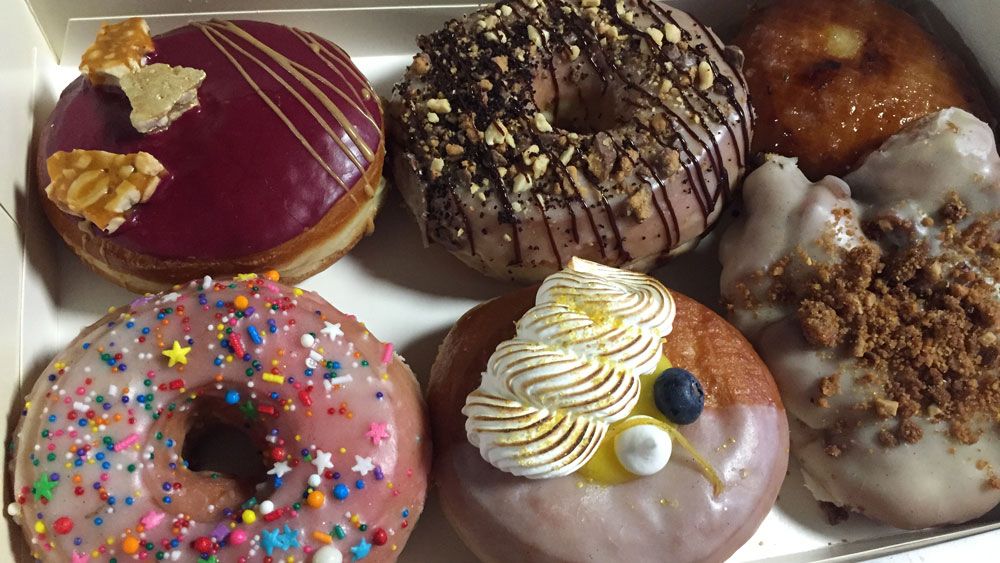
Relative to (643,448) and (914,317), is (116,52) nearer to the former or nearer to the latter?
(643,448)

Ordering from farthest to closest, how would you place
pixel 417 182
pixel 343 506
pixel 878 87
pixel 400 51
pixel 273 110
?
pixel 400 51, pixel 878 87, pixel 417 182, pixel 273 110, pixel 343 506

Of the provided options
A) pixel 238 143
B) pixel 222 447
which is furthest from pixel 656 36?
pixel 222 447

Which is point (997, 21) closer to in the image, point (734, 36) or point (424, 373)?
point (734, 36)

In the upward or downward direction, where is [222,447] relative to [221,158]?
downward

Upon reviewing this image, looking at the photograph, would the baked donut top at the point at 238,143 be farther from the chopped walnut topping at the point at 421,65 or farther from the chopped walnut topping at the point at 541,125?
the chopped walnut topping at the point at 541,125

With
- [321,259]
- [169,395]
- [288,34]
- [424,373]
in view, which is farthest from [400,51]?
[169,395]

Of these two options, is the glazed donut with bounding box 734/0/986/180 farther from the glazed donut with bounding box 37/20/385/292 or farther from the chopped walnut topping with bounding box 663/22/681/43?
the glazed donut with bounding box 37/20/385/292

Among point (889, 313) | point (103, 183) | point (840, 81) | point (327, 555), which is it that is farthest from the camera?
point (840, 81)

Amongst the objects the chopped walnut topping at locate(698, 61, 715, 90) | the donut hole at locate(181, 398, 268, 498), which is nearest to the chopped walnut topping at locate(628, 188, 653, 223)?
the chopped walnut topping at locate(698, 61, 715, 90)
